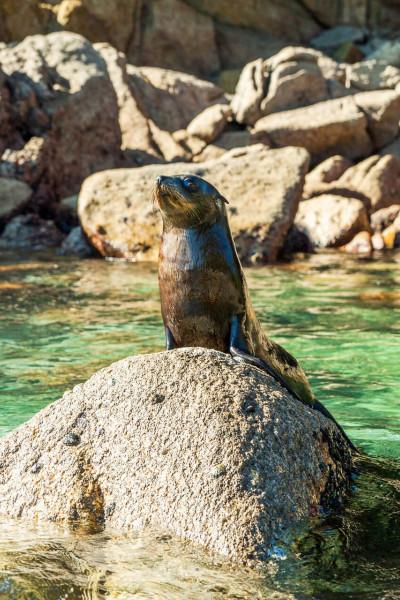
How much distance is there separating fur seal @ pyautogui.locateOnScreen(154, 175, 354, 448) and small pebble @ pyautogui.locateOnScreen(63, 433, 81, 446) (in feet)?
2.33

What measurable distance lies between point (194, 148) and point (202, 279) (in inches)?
597

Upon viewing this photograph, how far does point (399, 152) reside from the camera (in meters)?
18.7

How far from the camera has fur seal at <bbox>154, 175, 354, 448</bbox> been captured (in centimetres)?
412

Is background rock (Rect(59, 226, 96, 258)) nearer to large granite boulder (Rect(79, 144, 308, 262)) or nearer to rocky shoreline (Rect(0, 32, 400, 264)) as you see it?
rocky shoreline (Rect(0, 32, 400, 264))

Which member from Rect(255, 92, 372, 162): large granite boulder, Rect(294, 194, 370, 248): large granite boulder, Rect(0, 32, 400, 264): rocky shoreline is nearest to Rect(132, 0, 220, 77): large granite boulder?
Rect(0, 32, 400, 264): rocky shoreline

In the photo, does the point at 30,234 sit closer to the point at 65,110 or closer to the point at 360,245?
the point at 65,110

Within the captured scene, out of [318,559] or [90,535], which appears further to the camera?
[90,535]

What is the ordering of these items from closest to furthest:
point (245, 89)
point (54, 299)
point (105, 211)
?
point (54, 299) → point (105, 211) → point (245, 89)

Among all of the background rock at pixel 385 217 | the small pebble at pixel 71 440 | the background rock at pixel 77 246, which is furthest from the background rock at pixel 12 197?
the small pebble at pixel 71 440

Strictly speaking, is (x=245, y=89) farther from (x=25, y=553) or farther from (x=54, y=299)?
(x=25, y=553)

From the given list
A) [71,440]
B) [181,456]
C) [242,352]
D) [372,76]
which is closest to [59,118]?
[372,76]

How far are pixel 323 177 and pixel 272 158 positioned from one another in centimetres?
389

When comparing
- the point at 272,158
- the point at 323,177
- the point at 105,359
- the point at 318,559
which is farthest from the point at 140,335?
the point at 323,177

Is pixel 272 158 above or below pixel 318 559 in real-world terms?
above
